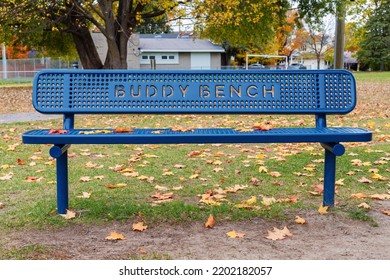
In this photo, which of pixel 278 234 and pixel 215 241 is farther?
pixel 278 234

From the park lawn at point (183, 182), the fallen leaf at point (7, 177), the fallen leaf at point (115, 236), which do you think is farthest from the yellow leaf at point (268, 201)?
the fallen leaf at point (7, 177)

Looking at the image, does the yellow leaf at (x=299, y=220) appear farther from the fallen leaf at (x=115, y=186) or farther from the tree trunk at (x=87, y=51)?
the tree trunk at (x=87, y=51)

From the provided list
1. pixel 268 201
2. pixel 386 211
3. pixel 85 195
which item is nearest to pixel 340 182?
pixel 386 211

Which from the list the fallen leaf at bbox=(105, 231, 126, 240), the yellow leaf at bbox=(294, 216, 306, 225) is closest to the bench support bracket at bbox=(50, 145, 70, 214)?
the fallen leaf at bbox=(105, 231, 126, 240)

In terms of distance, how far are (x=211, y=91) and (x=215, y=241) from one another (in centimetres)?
138

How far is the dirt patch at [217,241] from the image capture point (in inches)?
125

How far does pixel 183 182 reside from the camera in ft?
16.9

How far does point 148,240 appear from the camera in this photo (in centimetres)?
346

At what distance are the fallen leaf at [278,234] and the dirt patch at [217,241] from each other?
0.04m

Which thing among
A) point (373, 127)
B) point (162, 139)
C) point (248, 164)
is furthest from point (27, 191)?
point (373, 127)

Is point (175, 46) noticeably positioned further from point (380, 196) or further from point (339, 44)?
point (380, 196)

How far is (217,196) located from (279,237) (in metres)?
1.10

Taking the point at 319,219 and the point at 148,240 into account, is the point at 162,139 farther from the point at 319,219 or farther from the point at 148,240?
the point at 319,219

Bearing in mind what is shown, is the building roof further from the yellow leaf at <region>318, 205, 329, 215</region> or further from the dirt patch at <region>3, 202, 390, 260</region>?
the dirt patch at <region>3, 202, 390, 260</region>
